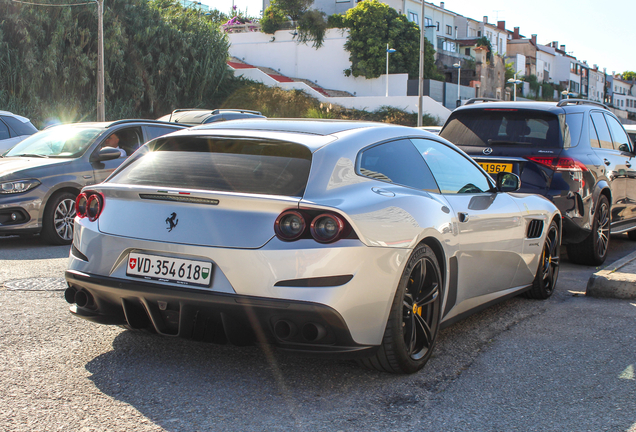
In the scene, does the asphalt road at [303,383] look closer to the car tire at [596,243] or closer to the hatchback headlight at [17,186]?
the car tire at [596,243]

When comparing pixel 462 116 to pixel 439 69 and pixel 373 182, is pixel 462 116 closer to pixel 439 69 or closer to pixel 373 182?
pixel 373 182

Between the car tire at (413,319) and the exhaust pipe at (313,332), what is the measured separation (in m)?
0.42

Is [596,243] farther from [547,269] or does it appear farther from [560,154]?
[547,269]

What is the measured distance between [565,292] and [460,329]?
2016 mm

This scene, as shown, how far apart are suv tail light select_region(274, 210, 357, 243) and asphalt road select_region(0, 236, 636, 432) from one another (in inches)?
32.7

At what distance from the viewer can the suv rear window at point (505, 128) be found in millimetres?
7410

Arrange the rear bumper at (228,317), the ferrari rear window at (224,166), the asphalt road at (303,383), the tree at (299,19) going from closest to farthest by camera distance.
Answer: the asphalt road at (303,383)
the rear bumper at (228,317)
the ferrari rear window at (224,166)
the tree at (299,19)

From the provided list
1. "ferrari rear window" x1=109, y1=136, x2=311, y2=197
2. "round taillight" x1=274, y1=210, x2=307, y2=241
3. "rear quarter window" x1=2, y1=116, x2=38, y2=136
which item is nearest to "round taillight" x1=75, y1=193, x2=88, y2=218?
"ferrari rear window" x1=109, y1=136, x2=311, y2=197

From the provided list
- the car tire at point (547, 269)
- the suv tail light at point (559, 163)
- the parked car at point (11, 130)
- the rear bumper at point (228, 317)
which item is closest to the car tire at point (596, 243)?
the suv tail light at point (559, 163)

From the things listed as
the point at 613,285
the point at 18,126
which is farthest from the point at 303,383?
the point at 18,126

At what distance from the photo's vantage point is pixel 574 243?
7746 millimetres

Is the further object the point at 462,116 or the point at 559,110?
the point at 462,116

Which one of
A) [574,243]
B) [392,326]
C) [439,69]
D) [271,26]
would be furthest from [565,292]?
[439,69]

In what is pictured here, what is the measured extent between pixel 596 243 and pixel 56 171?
22.2 feet
